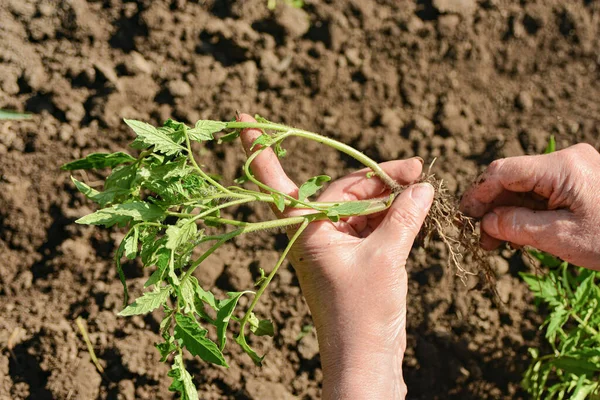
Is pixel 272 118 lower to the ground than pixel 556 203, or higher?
lower

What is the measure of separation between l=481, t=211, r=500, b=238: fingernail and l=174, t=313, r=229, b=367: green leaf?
151 centimetres

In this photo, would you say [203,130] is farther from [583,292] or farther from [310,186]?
[583,292]

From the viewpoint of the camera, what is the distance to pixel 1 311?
9.80ft

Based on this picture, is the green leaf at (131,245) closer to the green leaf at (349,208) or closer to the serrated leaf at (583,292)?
the green leaf at (349,208)

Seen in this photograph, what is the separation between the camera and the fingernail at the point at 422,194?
248 centimetres

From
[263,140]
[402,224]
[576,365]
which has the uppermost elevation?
[263,140]

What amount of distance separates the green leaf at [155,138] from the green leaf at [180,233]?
24 cm

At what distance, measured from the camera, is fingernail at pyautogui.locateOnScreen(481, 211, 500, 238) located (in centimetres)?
275

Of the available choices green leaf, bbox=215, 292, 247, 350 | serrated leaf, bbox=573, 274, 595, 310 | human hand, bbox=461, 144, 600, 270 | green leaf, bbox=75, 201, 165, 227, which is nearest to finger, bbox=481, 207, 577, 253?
human hand, bbox=461, 144, 600, 270

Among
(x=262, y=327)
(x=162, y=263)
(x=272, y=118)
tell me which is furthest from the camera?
(x=272, y=118)

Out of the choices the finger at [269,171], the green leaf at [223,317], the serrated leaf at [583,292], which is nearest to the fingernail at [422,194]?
the finger at [269,171]

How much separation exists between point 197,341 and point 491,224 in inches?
61.2

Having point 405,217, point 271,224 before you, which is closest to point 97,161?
point 271,224

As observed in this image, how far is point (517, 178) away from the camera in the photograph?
2.60 metres
